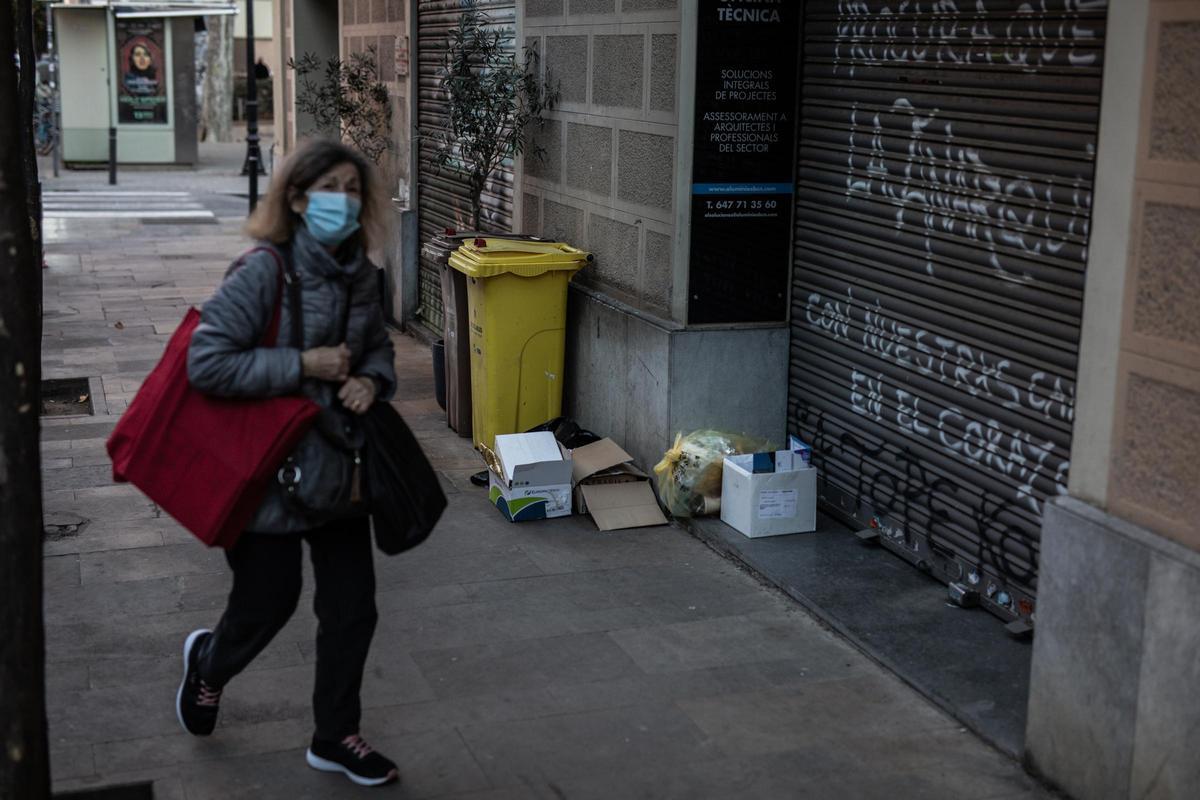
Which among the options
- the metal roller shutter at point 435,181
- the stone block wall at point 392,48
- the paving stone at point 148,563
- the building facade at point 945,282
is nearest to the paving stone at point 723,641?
the building facade at point 945,282

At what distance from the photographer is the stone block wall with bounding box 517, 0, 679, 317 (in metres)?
7.64

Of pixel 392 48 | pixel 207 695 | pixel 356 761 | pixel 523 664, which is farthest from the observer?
pixel 392 48

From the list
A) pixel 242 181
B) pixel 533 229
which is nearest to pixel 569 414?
pixel 533 229

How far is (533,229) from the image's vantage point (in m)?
9.84

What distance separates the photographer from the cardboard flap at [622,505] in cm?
742

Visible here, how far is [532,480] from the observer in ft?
24.4

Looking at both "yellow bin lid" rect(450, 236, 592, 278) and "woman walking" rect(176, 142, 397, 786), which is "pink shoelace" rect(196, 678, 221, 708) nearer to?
"woman walking" rect(176, 142, 397, 786)

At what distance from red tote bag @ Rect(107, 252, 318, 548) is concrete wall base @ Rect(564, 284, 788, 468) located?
3.46m

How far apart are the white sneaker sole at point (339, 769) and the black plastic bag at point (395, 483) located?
71 centimetres

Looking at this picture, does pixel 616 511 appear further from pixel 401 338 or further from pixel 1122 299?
pixel 401 338

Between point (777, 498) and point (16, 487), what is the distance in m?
4.15

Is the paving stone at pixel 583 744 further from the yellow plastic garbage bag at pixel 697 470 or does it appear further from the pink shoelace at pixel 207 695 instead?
the yellow plastic garbage bag at pixel 697 470

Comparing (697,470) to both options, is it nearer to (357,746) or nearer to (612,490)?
(612,490)

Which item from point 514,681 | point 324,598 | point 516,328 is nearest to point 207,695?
point 324,598
